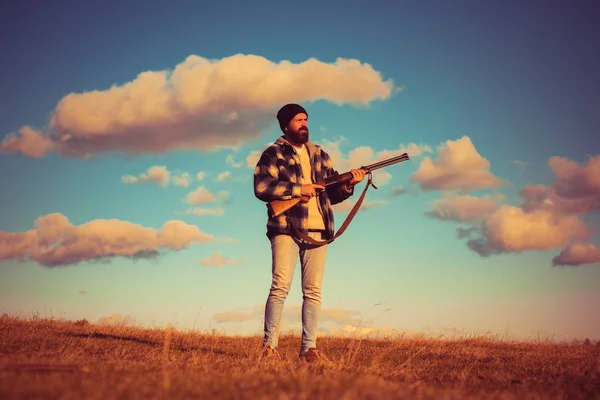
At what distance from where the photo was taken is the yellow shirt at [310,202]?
23.6 feet

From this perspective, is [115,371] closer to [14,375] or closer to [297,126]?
[14,375]

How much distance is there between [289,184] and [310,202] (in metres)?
0.42

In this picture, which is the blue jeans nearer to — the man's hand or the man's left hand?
the man's hand

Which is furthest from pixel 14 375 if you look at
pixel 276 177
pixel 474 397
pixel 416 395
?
pixel 276 177

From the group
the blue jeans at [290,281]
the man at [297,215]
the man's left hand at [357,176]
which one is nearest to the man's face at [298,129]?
the man at [297,215]

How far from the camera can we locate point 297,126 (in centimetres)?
731

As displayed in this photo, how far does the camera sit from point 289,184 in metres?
7.04

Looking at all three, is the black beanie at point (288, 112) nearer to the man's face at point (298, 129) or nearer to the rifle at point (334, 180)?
the man's face at point (298, 129)

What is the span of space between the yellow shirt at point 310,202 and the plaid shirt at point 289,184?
6cm

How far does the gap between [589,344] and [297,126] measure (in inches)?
328

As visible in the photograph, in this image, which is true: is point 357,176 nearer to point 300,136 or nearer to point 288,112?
point 300,136

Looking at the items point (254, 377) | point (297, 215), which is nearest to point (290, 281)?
point (297, 215)

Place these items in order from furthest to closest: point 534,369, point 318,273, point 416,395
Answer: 1. point 318,273
2. point 534,369
3. point 416,395

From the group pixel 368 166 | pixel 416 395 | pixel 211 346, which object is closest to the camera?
pixel 416 395
